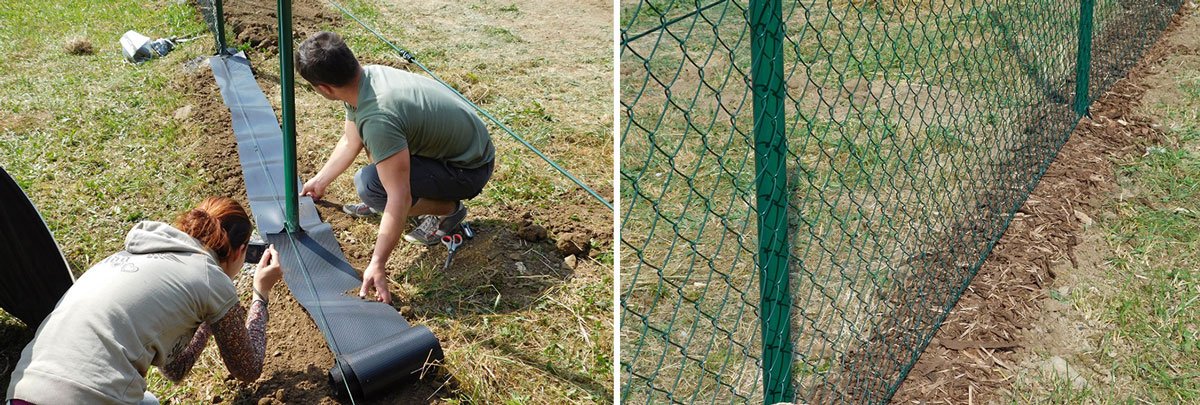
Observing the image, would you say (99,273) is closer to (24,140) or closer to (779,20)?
(779,20)

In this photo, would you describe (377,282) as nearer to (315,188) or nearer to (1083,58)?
(315,188)

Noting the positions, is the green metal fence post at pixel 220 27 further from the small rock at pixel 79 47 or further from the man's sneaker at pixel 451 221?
the man's sneaker at pixel 451 221

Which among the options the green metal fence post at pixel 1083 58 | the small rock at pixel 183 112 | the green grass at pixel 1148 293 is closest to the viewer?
the green grass at pixel 1148 293

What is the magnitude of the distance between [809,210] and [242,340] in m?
2.57

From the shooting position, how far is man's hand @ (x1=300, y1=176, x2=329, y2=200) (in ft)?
13.9

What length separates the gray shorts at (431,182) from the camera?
3814 millimetres

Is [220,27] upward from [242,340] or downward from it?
upward

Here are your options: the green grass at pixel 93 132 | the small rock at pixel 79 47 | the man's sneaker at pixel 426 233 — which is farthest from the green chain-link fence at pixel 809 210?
the small rock at pixel 79 47

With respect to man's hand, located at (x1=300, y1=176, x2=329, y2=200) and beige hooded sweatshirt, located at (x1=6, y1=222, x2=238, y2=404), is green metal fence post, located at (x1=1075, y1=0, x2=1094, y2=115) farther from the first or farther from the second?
beige hooded sweatshirt, located at (x1=6, y1=222, x2=238, y2=404)

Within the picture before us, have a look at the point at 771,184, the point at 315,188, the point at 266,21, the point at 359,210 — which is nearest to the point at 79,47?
the point at 266,21

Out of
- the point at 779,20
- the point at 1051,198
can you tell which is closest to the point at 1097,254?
the point at 1051,198

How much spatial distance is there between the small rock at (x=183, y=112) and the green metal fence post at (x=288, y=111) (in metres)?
1.62

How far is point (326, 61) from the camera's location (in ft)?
10.8

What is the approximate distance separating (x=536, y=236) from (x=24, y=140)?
306cm
